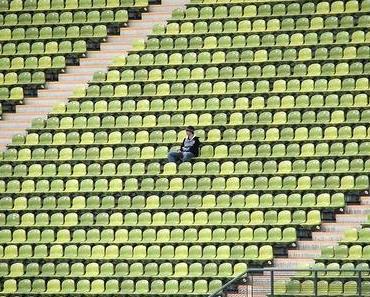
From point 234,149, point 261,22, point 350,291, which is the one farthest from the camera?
point 261,22

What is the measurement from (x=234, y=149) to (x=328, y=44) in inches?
101

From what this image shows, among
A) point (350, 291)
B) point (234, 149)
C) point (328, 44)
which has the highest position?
point (328, 44)

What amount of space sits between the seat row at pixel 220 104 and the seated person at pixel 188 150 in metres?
0.95

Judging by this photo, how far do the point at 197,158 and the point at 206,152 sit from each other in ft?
0.61

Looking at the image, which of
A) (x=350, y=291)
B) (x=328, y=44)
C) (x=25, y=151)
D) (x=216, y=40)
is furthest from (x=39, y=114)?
(x=350, y=291)

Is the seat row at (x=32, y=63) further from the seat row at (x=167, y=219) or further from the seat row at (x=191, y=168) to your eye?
the seat row at (x=167, y=219)

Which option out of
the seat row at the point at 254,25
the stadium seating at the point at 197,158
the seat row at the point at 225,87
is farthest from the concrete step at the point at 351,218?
the seat row at the point at 254,25

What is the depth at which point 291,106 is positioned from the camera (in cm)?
2222

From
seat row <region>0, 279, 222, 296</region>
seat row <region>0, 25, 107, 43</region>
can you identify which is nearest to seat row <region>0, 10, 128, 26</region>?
seat row <region>0, 25, 107, 43</region>

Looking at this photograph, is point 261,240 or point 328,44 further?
point 328,44

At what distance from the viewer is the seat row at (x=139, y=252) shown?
20234 millimetres

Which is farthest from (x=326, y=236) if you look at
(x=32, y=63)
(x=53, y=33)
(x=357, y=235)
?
(x=53, y=33)

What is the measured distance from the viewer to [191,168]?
Result: 858 inches

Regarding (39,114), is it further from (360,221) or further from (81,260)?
(360,221)
